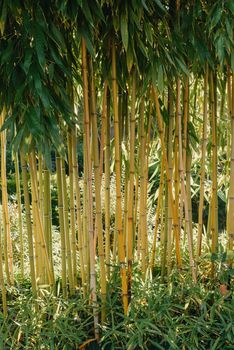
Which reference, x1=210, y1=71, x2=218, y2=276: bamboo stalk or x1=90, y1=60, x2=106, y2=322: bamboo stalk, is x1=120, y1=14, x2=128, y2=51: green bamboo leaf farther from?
x1=210, y1=71, x2=218, y2=276: bamboo stalk

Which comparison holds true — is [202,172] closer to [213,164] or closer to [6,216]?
[213,164]

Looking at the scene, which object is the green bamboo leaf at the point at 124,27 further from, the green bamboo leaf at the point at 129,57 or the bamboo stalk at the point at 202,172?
the bamboo stalk at the point at 202,172

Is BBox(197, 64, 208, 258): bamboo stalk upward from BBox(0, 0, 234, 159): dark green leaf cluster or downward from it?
downward

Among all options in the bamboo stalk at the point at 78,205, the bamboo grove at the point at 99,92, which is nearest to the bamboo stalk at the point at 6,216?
the bamboo grove at the point at 99,92

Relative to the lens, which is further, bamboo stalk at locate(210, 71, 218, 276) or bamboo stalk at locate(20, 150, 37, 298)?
bamboo stalk at locate(210, 71, 218, 276)

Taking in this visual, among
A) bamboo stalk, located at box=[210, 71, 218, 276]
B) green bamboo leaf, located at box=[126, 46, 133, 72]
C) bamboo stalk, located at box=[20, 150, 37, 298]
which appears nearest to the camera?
green bamboo leaf, located at box=[126, 46, 133, 72]

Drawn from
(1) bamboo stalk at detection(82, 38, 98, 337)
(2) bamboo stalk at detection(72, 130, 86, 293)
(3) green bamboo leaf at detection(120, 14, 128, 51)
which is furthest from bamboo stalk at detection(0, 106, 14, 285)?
(3) green bamboo leaf at detection(120, 14, 128, 51)

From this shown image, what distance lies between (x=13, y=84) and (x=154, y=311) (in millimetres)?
1180

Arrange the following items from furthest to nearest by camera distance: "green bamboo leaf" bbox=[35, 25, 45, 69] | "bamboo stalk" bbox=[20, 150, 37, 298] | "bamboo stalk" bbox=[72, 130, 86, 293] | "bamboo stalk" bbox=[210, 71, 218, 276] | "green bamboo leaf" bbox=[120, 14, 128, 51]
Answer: "bamboo stalk" bbox=[210, 71, 218, 276] < "bamboo stalk" bbox=[72, 130, 86, 293] < "bamboo stalk" bbox=[20, 150, 37, 298] < "green bamboo leaf" bbox=[120, 14, 128, 51] < "green bamboo leaf" bbox=[35, 25, 45, 69]

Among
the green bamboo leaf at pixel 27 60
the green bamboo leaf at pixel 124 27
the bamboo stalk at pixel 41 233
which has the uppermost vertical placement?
the green bamboo leaf at pixel 124 27

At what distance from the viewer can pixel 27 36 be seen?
2219mm

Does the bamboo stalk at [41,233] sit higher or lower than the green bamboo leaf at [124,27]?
lower

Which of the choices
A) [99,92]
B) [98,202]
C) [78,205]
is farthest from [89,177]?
[99,92]

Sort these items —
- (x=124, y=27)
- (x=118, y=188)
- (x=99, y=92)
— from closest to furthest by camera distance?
(x=124, y=27) < (x=118, y=188) < (x=99, y=92)
